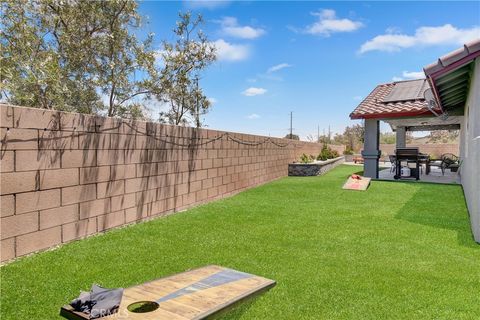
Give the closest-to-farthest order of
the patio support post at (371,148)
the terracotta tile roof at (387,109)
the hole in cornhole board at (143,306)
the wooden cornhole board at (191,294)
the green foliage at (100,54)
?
the wooden cornhole board at (191,294), the hole in cornhole board at (143,306), the green foliage at (100,54), the terracotta tile roof at (387,109), the patio support post at (371,148)

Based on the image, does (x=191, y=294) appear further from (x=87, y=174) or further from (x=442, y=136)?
(x=442, y=136)

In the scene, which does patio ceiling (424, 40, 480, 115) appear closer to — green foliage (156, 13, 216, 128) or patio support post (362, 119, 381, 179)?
patio support post (362, 119, 381, 179)

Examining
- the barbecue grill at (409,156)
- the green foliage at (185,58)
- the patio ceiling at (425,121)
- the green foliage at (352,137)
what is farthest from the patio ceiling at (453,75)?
the green foliage at (352,137)

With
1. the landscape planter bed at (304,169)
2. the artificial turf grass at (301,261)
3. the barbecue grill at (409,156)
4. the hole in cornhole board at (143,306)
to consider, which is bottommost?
the artificial turf grass at (301,261)

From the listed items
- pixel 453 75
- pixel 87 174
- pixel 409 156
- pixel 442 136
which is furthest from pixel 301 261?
pixel 442 136

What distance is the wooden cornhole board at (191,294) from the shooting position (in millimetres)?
2352

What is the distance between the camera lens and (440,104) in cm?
1131

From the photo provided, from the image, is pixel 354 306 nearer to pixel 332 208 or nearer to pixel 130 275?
pixel 130 275

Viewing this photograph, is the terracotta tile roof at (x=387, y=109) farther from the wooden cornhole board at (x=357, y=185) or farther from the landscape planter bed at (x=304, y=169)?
the wooden cornhole board at (x=357, y=185)

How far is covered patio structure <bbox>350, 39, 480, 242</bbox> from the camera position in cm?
659

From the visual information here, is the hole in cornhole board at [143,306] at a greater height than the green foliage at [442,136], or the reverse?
the green foliage at [442,136]

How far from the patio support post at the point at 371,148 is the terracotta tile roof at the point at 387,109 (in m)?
0.55

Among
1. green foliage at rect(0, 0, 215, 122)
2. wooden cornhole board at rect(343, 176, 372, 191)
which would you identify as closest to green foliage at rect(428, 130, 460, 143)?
wooden cornhole board at rect(343, 176, 372, 191)

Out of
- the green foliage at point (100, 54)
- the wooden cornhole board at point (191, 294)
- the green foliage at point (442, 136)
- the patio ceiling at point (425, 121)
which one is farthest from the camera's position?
the green foliage at point (442, 136)
